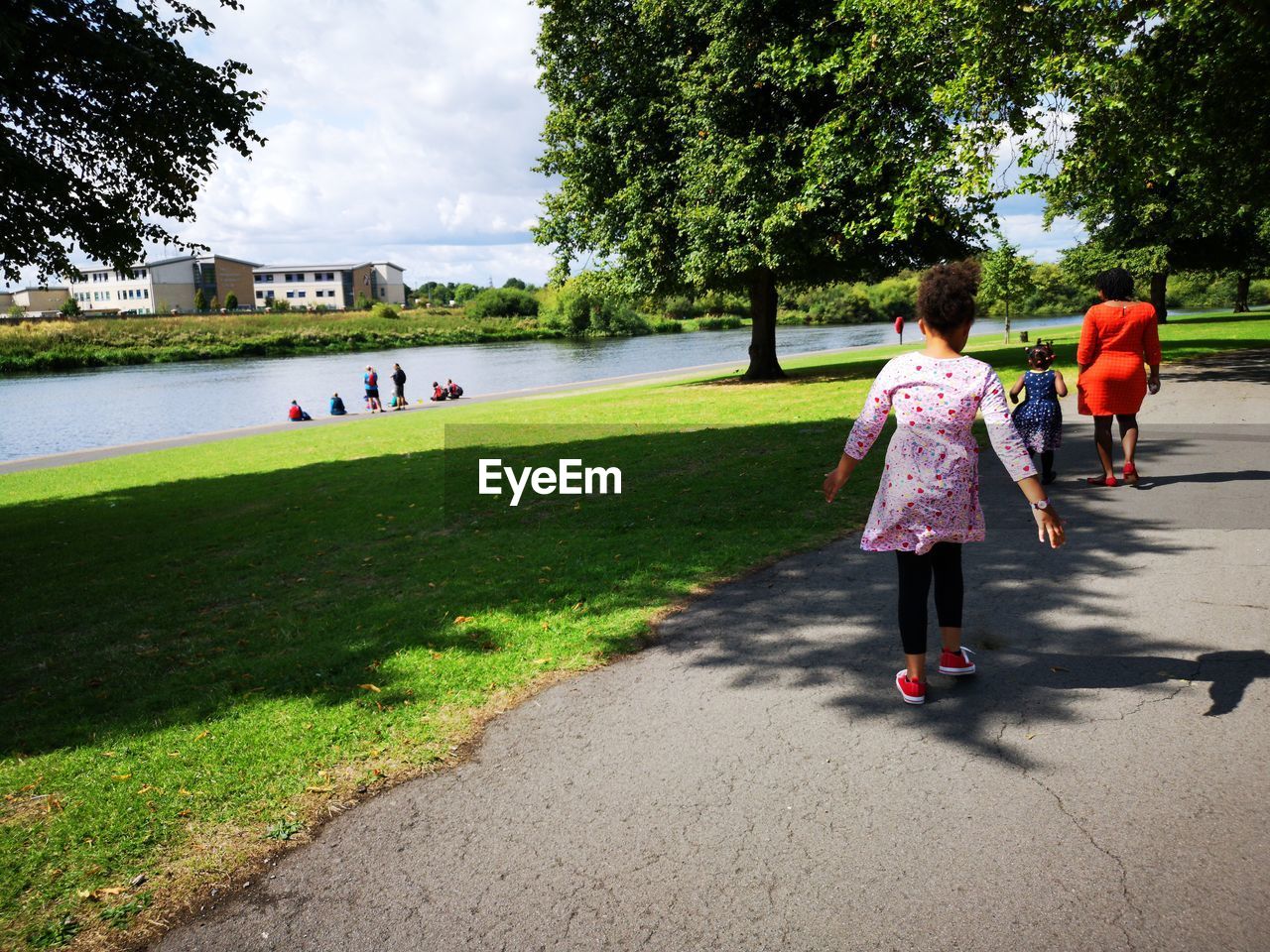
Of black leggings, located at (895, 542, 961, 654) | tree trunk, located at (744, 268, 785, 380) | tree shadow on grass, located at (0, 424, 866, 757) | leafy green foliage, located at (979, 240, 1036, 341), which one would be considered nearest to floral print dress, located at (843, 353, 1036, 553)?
black leggings, located at (895, 542, 961, 654)

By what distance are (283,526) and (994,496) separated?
7658 millimetres

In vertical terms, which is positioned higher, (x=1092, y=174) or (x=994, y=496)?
(x=1092, y=174)

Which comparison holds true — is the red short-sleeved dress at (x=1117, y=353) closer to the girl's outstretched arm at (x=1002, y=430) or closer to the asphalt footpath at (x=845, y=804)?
the asphalt footpath at (x=845, y=804)

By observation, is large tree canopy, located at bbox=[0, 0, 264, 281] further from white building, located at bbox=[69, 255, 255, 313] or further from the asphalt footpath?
white building, located at bbox=[69, 255, 255, 313]

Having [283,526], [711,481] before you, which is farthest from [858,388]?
[283,526]

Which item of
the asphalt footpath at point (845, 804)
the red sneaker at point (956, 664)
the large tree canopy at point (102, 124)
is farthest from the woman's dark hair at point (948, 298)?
the large tree canopy at point (102, 124)

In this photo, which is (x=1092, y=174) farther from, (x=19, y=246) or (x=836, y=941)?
(x=19, y=246)

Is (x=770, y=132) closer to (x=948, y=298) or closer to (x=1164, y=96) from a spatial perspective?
(x=1164, y=96)

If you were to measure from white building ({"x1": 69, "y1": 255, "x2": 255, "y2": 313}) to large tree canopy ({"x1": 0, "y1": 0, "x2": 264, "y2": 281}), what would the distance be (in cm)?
12497

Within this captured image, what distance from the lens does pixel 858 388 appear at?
17.8 m

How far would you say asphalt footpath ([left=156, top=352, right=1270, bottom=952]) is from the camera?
99.8 inches

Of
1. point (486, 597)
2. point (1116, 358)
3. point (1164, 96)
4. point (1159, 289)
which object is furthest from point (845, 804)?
point (1159, 289)

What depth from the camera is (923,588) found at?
3826 millimetres

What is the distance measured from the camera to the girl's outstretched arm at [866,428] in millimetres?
3650
